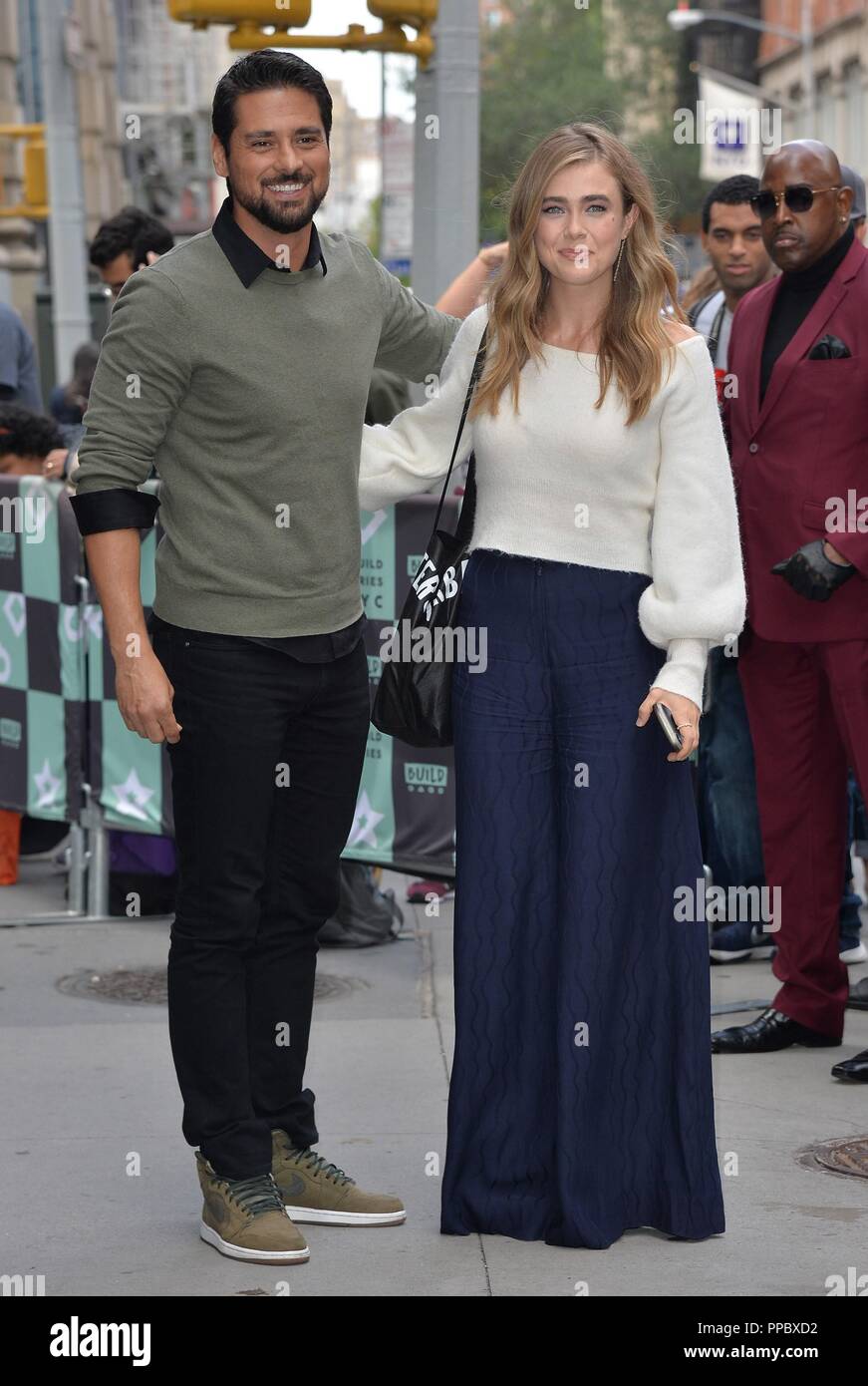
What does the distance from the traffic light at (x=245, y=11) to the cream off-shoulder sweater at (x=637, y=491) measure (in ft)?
17.3

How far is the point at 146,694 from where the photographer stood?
12.8 ft

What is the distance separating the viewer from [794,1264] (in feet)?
13.1

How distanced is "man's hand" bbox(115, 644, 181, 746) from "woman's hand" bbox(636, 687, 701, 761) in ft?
2.88

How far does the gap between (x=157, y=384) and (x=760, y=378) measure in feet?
6.72

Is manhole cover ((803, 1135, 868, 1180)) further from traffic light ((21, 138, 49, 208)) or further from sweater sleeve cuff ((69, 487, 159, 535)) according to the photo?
traffic light ((21, 138, 49, 208))

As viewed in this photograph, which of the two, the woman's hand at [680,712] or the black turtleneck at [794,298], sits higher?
the black turtleneck at [794,298]

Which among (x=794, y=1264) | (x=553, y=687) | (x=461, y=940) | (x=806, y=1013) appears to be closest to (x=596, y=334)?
(x=553, y=687)

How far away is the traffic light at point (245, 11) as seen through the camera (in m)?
8.77

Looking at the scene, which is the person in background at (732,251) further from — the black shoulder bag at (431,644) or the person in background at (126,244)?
the black shoulder bag at (431,644)

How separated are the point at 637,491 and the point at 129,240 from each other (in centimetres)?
381

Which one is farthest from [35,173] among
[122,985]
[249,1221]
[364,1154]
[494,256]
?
[249,1221]

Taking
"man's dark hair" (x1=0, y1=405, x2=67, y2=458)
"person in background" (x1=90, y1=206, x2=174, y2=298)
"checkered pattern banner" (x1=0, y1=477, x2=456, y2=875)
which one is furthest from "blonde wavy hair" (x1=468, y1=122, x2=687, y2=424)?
"man's dark hair" (x1=0, y1=405, x2=67, y2=458)

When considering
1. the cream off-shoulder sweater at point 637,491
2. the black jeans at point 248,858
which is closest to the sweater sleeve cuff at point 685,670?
the cream off-shoulder sweater at point 637,491
